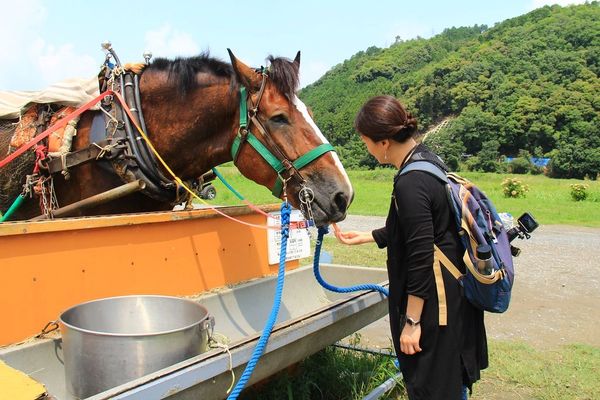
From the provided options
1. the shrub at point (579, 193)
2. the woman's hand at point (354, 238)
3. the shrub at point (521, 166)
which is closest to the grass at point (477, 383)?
the woman's hand at point (354, 238)

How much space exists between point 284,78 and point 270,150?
0.48 metres

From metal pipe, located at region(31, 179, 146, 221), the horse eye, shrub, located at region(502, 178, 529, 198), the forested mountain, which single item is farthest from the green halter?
the forested mountain

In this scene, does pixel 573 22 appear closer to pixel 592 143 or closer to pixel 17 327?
pixel 592 143

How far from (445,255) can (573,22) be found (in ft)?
280

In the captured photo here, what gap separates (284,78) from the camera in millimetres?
3172

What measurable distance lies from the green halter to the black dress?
73 centimetres

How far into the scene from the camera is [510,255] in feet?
7.69

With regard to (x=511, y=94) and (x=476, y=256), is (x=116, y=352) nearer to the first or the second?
(x=476, y=256)

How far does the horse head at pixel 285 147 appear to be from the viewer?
2924 mm

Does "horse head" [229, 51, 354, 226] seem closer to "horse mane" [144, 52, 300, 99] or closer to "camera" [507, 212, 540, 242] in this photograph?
"horse mane" [144, 52, 300, 99]

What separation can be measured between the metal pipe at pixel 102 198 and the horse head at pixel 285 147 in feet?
2.14

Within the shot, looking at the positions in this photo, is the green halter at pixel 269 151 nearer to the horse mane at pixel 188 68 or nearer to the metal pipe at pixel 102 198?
Result: the horse mane at pixel 188 68

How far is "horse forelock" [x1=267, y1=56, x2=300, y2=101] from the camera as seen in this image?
317 centimetres

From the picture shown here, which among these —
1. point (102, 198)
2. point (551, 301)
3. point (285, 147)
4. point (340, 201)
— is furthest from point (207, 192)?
point (551, 301)
